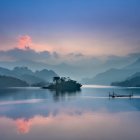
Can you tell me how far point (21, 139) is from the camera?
32.7m

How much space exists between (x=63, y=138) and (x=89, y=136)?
355 cm

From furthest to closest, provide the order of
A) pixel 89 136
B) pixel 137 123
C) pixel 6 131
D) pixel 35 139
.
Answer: pixel 137 123 → pixel 6 131 → pixel 89 136 → pixel 35 139

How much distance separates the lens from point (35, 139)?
1276 inches

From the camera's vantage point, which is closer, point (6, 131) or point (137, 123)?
point (6, 131)

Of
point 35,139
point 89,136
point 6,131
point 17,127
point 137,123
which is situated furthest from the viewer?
point 137,123

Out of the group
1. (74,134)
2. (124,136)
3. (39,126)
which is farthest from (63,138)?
(39,126)

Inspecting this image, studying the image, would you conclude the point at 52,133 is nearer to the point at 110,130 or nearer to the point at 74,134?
the point at 74,134

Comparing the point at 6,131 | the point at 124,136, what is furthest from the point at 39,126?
the point at 124,136

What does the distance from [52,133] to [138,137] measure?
11035mm

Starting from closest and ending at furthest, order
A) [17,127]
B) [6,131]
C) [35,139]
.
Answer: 1. [35,139]
2. [6,131]
3. [17,127]

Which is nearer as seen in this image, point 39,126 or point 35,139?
point 35,139

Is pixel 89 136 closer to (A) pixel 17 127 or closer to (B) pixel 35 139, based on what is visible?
(B) pixel 35 139

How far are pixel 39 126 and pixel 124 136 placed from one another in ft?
47.9

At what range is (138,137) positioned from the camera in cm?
3391
